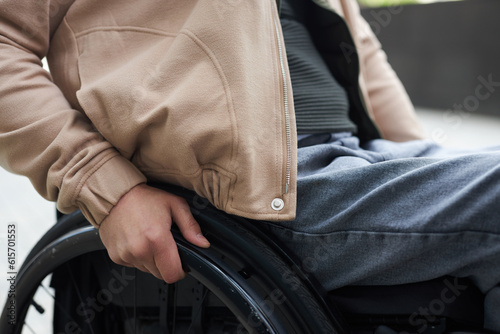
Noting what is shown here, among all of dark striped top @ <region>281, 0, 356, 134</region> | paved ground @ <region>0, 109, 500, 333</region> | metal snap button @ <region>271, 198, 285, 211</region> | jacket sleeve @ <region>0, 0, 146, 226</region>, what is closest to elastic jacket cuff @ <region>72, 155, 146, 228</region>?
A: jacket sleeve @ <region>0, 0, 146, 226</region>

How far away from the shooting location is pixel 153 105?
843 mm

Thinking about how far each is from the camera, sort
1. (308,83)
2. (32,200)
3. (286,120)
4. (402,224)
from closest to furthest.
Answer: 1. (402,224)
2. (286,120)
3. (308,83)
4. (32,200)

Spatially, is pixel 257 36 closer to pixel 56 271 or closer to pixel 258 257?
pixel 258 257

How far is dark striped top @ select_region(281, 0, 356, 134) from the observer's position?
107 cm

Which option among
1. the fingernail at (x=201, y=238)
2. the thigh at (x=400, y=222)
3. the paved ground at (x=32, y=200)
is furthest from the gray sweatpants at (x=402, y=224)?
the paved ground at (x=32, y=200)

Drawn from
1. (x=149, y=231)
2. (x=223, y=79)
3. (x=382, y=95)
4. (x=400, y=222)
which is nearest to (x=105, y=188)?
(x=149, y=231)

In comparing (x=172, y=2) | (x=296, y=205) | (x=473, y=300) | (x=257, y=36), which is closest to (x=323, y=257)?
(x=296, y=205)

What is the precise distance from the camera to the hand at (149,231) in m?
0.83

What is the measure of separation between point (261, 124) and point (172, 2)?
0.31 m

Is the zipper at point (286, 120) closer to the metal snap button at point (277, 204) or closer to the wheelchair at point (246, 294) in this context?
the metal snap button at point (277, 204)

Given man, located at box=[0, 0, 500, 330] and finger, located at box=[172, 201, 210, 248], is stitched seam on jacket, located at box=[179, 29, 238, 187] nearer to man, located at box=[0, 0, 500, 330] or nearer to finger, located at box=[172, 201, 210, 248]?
man, located at box=[0, 0, 500, 330]

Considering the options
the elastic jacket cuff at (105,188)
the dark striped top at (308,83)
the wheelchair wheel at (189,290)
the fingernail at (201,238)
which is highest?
the dark striped top at (308,83)

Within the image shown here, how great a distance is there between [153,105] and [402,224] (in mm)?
469

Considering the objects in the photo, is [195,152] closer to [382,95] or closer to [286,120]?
[286,120]
